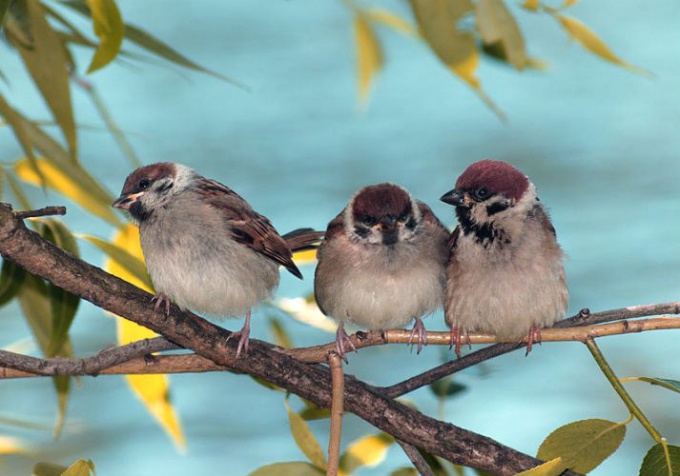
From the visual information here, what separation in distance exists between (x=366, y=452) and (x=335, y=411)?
1.05 feet

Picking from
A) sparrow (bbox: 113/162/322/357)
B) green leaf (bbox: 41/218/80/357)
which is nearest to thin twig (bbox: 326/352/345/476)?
green leaf (bbox: 41/218/80/357)

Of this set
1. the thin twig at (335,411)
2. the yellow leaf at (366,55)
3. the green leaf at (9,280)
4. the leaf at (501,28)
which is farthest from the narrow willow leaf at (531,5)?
the green leaf at (9,280)

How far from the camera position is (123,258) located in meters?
1.42

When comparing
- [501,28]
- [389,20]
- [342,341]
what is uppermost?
[389,20]

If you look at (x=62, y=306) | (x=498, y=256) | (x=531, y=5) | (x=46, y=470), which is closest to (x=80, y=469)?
(x=46, y=470)

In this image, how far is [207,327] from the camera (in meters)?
1.16

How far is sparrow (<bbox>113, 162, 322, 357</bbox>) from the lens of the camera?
1600 mm

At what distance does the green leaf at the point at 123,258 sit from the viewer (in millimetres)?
1327

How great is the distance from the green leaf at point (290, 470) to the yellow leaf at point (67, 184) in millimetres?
493

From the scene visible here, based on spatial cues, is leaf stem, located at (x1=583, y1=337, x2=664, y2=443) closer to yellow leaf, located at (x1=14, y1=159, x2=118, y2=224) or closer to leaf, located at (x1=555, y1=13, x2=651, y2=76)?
leaf, located at (x1=555, y1=13, x2=651, y2=76)

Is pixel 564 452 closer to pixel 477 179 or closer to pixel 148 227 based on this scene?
pixel 477 179

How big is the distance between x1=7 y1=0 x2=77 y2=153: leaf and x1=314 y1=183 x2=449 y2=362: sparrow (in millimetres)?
618

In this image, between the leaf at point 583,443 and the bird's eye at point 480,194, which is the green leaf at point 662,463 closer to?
the leaf at point 583,443

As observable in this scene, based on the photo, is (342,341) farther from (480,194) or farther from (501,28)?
(501,28)
